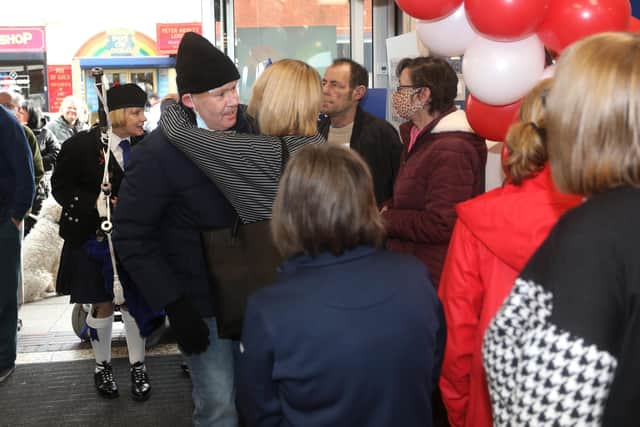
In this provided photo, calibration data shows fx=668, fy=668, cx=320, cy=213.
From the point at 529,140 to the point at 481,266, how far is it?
0.41m

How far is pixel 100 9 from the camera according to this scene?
50.9ft

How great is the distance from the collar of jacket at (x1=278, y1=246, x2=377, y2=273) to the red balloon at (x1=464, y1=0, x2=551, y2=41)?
1013 millimetres

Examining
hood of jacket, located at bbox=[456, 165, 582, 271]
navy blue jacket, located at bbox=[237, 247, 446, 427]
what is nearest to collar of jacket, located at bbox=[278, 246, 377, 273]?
navy blue jacket, located at bbox=[237, 247, 446, 427]

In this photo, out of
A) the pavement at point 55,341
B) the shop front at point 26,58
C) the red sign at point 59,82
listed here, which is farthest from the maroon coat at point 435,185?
the red sign at point 59,82

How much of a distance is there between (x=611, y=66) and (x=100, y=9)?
16109 mm

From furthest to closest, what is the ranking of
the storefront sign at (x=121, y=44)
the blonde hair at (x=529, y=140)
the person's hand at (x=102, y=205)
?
1. the storefront sign at (x=121, y=44)
2. the person's hand at (x=102, y=205)
3. the blonde hair at (x=529, y=140)

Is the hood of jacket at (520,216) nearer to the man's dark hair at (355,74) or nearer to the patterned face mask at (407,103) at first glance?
the patterned face mask at (407,103)

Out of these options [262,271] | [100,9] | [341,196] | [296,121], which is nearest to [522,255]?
[341,196]

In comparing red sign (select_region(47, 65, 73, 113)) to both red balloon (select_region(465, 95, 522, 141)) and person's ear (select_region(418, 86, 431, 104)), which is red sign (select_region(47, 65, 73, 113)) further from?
red balloon (select_region(465, 95, 522, 141))

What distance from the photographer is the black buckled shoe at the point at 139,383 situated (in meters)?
3.83

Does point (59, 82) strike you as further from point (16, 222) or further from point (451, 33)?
point (451, 33)

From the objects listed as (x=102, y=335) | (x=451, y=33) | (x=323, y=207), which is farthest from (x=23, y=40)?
(x=323, y=207)

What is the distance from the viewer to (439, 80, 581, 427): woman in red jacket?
1589 millimetres

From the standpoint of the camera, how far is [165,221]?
2211 millimetres
